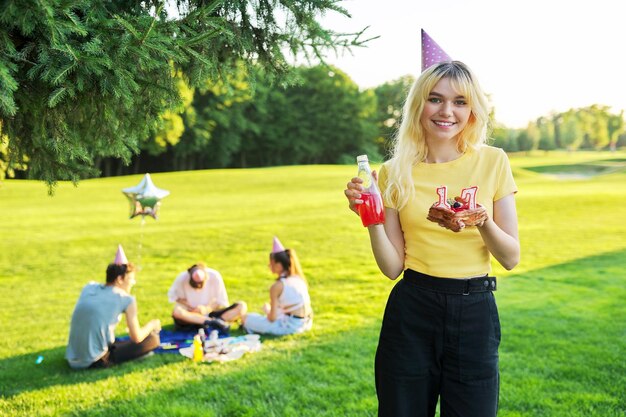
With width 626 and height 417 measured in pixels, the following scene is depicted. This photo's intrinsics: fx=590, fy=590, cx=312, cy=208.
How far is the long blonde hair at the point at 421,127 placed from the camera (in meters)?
2.51

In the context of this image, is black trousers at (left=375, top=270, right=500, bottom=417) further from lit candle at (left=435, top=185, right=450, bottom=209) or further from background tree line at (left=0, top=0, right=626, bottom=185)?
background tree line at (left=0, top=0, right=626, bottom=185)

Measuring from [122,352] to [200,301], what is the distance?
163 cm

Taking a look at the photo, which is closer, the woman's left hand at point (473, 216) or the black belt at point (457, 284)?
the woman's left hand at point (473, 216)

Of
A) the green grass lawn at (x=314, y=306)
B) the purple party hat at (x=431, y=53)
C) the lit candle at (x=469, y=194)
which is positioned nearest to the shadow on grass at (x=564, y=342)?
the green grass lawn at (x=314, y=306)

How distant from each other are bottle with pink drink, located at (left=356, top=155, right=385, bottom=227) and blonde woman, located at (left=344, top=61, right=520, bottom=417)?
35 millimetres

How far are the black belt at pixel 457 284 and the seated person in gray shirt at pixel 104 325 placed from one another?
416 centimetres

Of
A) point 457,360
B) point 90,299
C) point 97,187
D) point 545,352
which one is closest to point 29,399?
point 90,299

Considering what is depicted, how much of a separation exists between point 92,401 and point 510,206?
156 inches

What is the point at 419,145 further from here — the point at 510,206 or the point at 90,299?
the point at 90,299

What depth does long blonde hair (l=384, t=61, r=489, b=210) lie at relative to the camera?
8.23ft

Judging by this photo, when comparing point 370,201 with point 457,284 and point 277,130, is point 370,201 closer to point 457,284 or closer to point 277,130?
point 457,284

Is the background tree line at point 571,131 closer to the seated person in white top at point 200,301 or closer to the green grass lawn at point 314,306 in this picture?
the green grass lawn at point 314,306

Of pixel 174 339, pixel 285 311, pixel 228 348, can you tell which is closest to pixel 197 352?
pixel 228 348

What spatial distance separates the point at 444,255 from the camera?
2.48 m
